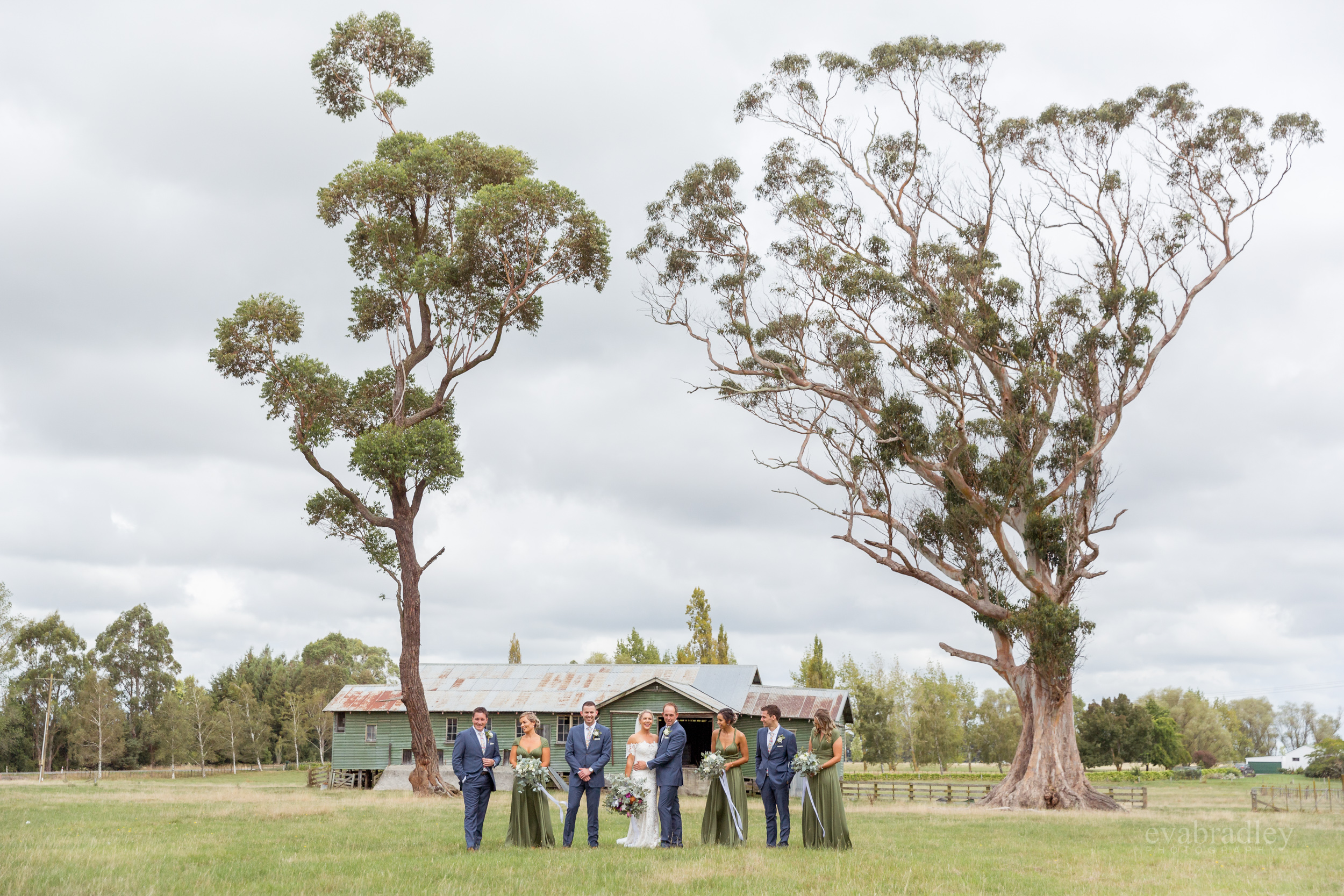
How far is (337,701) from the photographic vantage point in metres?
44.6

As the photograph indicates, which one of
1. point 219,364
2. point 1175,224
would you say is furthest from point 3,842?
point 1175,224

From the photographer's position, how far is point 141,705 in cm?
7950

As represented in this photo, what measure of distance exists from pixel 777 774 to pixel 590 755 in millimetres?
2748

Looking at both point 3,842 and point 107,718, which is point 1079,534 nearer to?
point 3,842

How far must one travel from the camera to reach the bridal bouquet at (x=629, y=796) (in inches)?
556

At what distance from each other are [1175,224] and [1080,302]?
433 centimetres

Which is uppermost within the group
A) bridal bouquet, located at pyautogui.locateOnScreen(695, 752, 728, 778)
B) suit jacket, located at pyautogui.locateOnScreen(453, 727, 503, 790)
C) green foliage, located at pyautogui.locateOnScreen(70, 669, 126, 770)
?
suit jacket, located at pyautogui.locateOnScreen(453, 727, 503, 790)

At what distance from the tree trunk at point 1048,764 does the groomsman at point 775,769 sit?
1996cm

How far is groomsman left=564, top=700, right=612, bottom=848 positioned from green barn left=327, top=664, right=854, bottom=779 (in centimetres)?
2440

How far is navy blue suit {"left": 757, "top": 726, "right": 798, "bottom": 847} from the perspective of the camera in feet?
47.1

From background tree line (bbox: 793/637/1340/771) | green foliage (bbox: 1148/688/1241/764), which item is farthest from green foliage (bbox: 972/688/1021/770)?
green foliage (bbox: 1148/688/1241/764)

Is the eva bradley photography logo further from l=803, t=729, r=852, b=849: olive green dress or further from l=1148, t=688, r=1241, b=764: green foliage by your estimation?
l=1148, t=688, r=1241, b=764: green foliage

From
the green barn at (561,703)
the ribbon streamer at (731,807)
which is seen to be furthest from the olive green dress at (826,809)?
the green barn at (561,703)

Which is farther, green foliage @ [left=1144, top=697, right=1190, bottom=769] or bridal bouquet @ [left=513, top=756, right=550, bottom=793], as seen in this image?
green foliage @ [left=1144, top=697, right=1190, bottom=769]
